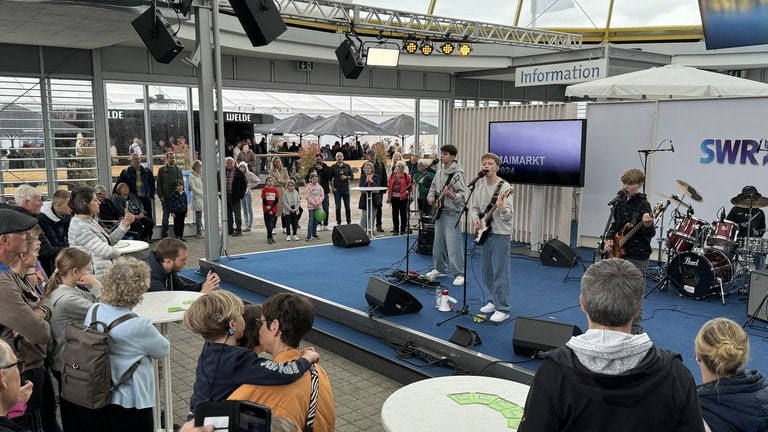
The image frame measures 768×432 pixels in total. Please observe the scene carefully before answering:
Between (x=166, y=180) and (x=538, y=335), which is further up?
(x=166, y=180)

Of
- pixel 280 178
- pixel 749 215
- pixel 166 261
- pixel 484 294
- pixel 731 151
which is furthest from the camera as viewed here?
pixel 280 178

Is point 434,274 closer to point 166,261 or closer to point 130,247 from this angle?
point 130,247

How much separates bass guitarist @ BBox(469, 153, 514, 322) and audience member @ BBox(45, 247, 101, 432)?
11.6 ft

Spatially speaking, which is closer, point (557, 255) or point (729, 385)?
point (729, 385)

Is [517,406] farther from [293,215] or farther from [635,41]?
[635,41]

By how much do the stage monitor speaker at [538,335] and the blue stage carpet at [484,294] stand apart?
117mm

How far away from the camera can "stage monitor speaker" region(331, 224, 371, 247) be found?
969cm

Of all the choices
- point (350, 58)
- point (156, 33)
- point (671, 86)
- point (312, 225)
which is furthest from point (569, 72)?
point (156, 33)

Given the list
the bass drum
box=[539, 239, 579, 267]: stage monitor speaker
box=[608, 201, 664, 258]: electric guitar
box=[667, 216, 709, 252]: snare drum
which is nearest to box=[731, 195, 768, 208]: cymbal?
box=[667, 216, 709, 252]: snare drum

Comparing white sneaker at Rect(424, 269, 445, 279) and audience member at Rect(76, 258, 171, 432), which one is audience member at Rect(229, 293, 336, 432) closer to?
audience member at Rect(76, 258, 171, 432)

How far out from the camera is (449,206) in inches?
281

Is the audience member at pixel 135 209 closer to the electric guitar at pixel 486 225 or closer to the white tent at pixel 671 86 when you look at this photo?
the electric guitar at pixel 486 225

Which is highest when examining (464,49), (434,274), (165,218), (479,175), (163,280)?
(464,49)

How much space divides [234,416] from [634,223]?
459cm
